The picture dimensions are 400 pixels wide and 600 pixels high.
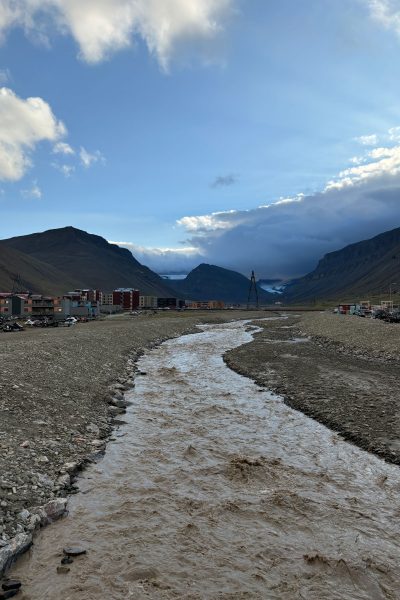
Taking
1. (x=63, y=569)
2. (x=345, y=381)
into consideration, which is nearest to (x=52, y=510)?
(x=63, y=569)

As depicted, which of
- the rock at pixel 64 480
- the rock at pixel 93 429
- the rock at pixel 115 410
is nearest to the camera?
the rock at pixel 64 480

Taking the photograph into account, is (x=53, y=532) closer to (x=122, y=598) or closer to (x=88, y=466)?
(x=122, y=598)

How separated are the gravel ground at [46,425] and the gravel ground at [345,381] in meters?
9.90

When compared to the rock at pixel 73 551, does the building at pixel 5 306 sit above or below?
above

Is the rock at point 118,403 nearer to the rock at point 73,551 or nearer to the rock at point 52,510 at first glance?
the rock at point 52,510

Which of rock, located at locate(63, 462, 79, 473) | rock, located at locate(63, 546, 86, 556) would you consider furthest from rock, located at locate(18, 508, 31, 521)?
rock, located at locate(63, 462, 79, 473)

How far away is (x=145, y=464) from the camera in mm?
14086

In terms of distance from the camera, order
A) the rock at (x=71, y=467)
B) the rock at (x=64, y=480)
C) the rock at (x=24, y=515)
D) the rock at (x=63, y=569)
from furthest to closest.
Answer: the rock at (x=71, y=467), the rock at (x=64, y=480), the rock at (x=24, y=515), the rock at (x=63, y=569)

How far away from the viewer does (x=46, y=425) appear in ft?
52.6

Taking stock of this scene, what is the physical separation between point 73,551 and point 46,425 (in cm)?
777

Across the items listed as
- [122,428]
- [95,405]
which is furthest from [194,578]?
[95,405]

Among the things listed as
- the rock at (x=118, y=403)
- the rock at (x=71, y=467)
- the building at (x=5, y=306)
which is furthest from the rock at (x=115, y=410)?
the building at (x=5, y=306)

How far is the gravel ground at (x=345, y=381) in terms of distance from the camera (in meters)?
17.5

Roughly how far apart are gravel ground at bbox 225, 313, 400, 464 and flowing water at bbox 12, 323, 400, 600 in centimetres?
151
